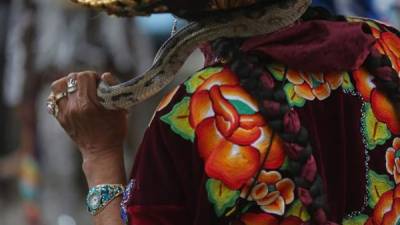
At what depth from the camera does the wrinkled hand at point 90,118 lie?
2.30 metres

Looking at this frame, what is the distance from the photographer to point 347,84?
2184 millimetres

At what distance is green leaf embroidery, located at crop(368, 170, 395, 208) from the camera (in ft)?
7.16

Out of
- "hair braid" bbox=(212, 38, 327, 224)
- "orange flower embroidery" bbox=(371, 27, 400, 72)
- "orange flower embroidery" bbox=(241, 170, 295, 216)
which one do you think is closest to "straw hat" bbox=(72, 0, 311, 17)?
"hair braid" bbox=(212, 38, 327, 224)

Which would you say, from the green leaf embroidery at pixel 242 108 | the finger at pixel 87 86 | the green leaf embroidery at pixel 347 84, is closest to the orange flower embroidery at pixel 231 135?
the green leaf embroidery at pixel 242 108

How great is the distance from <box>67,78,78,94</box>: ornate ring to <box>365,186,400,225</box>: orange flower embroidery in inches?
28.0

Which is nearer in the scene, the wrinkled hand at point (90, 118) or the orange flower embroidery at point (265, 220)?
the orange flower embroidery at point (265, 220)

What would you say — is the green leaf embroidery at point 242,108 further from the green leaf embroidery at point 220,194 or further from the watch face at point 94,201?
the watch face at point 94,201

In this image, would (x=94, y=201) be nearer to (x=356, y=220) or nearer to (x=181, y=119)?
(x=181, y=119)

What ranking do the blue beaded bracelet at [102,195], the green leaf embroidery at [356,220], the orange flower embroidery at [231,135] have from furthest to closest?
the blue beaded bracelet at [102,195]
the green leaf embroidery at [356,220]
the orange flower embroidery at [231,135]

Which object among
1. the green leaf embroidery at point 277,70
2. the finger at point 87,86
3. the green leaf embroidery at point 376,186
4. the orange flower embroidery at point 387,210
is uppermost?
the green leaf embroidery at point 277,70

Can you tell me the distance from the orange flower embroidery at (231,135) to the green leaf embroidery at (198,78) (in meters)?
0.02

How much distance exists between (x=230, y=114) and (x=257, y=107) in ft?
0.18

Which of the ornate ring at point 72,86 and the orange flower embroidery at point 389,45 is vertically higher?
the ornate ring at point 72,86

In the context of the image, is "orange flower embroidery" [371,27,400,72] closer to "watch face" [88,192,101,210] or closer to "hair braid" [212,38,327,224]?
"hair braid" [212,38,327,224]
